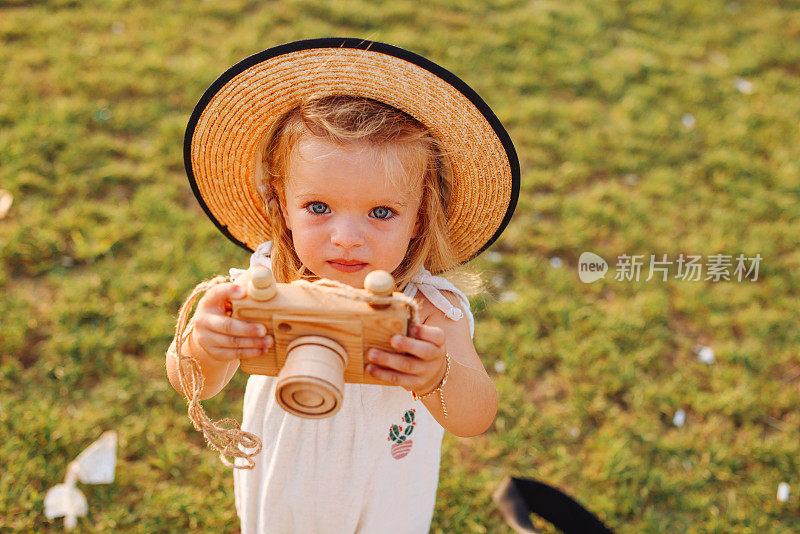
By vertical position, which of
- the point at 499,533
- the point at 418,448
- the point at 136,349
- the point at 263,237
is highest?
the point at 263,237

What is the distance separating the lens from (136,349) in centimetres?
308

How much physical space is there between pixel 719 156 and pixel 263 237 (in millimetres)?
3277

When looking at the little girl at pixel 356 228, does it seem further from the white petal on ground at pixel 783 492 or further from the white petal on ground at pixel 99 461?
the white petal on ground at pixel 783 492

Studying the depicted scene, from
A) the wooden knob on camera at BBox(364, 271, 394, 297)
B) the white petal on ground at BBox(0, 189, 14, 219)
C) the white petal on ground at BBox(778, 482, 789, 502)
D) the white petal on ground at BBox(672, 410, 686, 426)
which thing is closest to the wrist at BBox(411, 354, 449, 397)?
the wooden knob on camera at BBox(364, 271, 394, 297)

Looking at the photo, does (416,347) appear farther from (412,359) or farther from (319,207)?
(319,207)

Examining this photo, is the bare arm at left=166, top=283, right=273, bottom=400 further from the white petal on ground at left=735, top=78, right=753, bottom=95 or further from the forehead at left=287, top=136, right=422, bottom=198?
the white petal on ground at left=735, top=78, right=753, bottom=95

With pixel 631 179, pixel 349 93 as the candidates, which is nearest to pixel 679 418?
pixel 631 179

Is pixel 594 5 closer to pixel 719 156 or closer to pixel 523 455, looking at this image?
pixel 719 156

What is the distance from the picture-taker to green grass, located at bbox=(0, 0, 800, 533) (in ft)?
9.06

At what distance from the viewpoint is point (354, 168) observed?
1.58 metres

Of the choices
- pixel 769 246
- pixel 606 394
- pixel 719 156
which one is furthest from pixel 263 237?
pixel 719 156

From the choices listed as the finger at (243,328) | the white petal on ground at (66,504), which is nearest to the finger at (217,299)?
the finger at (243,328)

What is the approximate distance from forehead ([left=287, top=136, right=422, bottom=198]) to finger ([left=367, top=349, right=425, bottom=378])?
43 centimetres

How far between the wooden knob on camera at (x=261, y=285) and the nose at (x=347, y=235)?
1.05 feet
